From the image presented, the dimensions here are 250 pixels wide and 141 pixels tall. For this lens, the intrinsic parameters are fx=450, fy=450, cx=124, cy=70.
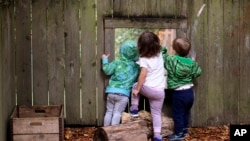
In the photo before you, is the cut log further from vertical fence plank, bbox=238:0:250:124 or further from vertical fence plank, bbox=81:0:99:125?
vertical fence plank, bbox=238:0:250:124

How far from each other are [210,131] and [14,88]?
9.33 ft

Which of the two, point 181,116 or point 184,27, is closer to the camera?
point 181,116

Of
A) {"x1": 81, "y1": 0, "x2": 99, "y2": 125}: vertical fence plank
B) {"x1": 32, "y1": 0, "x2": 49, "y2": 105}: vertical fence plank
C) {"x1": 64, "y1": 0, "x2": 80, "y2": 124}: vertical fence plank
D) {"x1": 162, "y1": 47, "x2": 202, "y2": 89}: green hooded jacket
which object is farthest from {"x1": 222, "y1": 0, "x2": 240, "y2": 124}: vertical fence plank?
{"x1": 32, "y1": 0, "x2": 49, "y2": 105}: vertical fence plank

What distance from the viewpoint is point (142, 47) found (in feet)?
19.2

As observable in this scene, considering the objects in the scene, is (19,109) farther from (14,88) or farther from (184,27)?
(184,27)

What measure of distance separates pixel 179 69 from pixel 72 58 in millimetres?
1512

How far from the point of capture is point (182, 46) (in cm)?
607

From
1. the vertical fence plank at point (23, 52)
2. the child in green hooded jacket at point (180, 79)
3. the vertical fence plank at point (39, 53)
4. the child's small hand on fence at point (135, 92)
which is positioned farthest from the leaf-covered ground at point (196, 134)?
the child's small hand on fence at point (135, 92)

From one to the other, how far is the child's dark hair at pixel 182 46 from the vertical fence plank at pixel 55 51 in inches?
62.6

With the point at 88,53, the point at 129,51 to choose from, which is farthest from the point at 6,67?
the point at 129,51

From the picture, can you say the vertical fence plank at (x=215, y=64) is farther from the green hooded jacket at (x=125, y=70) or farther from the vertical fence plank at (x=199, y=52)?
the green hooded jacket at (x=125, y=70)

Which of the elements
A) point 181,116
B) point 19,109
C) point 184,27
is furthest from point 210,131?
point 19,109

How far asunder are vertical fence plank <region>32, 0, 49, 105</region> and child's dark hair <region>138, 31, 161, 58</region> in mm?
1393

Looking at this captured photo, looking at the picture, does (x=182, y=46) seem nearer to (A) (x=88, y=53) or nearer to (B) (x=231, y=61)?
(B) (x=231, y=61)
